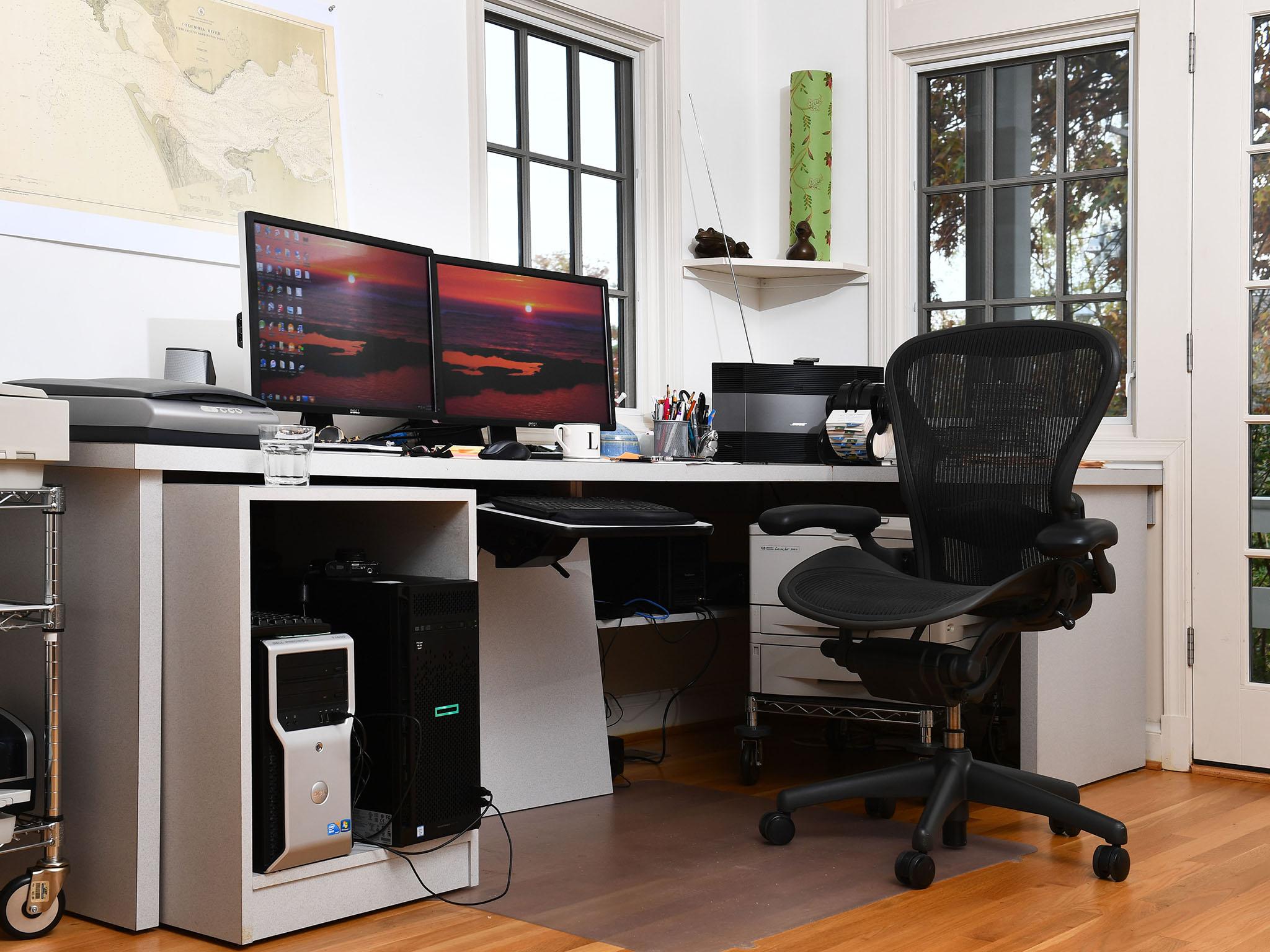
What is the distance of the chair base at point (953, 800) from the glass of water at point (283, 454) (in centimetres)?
114

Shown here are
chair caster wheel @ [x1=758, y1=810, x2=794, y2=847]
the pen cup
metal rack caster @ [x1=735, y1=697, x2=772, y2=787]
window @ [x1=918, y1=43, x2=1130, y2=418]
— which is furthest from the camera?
window @ [x1=918, y1=43, x2=1130, y2=418]

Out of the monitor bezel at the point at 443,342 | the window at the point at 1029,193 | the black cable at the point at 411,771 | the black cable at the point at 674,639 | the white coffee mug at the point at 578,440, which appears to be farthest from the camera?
the black cable at the point at 674,639

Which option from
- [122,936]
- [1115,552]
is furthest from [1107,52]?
[122,936]

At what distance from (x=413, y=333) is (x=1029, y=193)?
196 centimetres

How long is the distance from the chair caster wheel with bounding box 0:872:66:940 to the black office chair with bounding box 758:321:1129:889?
1.28m

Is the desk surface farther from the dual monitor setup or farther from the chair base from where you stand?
the chair base

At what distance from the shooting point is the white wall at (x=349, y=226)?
2451 mm

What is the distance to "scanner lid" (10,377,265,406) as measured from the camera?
2.07 meters

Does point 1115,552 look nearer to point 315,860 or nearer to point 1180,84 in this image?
point 1180,84

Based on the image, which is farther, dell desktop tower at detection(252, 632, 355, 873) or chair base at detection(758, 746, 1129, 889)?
chair base at detection(758, 746, 1129, 889)

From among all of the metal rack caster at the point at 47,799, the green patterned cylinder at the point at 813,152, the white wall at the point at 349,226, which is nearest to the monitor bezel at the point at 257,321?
the white wall at the point at 349,226

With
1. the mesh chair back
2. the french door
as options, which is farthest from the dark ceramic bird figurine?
the mesh chair back

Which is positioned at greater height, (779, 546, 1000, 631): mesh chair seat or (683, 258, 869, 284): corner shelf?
(683, 258, 869, 284): corner shelf

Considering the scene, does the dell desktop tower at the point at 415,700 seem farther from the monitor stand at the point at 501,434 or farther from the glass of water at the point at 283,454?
the monitor stand at the point at 501,434
